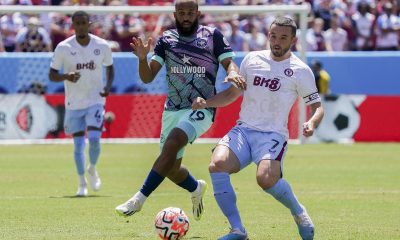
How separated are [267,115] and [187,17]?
1.74 metres

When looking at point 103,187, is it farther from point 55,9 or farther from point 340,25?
point 340,25

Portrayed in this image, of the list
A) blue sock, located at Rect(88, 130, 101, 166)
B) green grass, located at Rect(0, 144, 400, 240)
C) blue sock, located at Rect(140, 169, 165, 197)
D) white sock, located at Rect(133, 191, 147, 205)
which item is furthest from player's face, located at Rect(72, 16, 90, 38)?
white sock, located at Rect(133, 191, 147, 205)

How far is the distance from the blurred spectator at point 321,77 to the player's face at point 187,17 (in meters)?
17.8

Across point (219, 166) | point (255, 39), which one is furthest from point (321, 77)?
point (219, 166)

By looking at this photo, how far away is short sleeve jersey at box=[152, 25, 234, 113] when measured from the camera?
39.1ft

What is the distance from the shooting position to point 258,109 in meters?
10.6

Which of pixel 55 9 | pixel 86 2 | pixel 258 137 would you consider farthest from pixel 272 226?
pixel 86 2

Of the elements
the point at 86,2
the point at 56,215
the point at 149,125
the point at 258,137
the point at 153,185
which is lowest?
the point at 149,125

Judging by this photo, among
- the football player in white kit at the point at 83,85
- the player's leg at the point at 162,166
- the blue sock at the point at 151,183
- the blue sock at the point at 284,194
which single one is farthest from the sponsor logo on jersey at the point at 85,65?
the blue sock at the point at 284,194

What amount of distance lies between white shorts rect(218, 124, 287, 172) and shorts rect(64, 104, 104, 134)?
20.5 ft

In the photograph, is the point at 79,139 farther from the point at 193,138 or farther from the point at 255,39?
the point at 255,39

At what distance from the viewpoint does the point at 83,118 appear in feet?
55.0

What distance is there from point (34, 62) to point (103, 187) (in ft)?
35.5

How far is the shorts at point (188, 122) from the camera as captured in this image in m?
11.6
